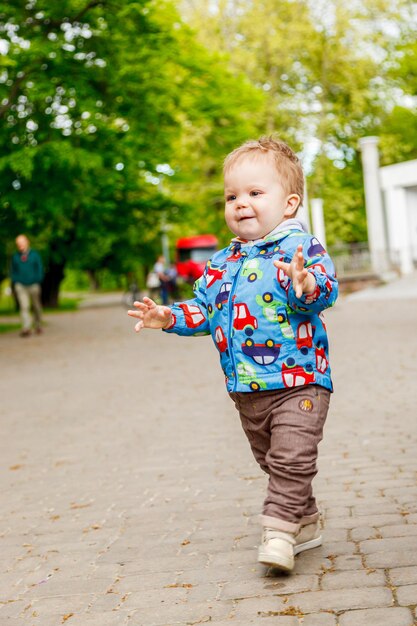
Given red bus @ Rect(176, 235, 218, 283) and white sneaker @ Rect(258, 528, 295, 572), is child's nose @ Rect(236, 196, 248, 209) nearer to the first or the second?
white sneaker @ Rect(258, 528, 295, 572)

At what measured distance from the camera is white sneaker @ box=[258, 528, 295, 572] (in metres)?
3.84

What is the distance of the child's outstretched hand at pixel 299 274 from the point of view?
12.0ft

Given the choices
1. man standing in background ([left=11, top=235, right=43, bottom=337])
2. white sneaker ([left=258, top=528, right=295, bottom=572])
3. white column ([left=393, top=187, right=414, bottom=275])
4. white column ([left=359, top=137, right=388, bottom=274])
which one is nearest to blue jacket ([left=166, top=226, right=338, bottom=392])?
white sneaker ([left=258, top=528, right=295, bottom=572])

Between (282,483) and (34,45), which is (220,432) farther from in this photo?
(34,45)

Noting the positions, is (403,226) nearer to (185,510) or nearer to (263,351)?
(185,510)

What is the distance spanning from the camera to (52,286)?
134 ft

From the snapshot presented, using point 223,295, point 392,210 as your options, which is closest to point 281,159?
point 223,295

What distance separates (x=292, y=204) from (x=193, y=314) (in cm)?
59

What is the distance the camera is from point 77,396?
11.1 metres

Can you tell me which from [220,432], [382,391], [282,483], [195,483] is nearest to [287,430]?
[282,483]

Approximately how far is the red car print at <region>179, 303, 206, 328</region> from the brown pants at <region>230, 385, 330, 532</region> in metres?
0.38

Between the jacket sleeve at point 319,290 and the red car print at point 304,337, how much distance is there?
0.08m

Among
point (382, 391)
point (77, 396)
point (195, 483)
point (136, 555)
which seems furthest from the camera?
point (77, 396)

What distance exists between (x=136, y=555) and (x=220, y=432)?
11.2 feet
